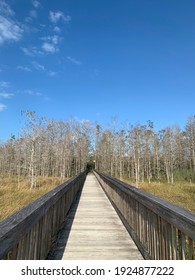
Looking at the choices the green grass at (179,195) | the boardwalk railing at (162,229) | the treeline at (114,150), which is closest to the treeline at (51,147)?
the treeline at (114,150)

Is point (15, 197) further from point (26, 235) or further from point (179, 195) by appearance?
point (26, 235)

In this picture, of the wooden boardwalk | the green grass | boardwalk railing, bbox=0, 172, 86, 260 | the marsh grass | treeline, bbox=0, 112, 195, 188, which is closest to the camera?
boardwalk railing, bbox=0, 172, 86, 260

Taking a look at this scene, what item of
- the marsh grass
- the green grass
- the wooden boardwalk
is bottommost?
the green grass

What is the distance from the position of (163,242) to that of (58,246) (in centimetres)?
228

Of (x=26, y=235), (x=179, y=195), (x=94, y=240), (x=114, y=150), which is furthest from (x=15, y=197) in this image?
(x=114, y=150)

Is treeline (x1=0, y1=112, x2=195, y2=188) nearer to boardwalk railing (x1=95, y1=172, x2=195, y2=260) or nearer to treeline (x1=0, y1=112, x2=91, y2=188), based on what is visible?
treeline (x1=0, y1=112, x2=91, y2=188)

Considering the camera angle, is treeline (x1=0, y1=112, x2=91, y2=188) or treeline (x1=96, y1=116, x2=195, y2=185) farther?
treeline (x1=96, y1=116, x2=195, y2=185)

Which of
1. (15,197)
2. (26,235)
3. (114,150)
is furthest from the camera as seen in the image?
(114,150)

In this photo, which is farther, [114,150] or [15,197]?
[114,150]

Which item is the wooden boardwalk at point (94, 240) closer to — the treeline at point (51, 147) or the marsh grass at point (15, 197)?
the marsh grass at point (15, 197)

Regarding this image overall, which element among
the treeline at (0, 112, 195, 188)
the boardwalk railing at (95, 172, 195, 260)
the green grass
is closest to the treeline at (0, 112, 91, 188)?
the treeline at (0, 112, 195, 188)

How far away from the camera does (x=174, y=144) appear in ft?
178
